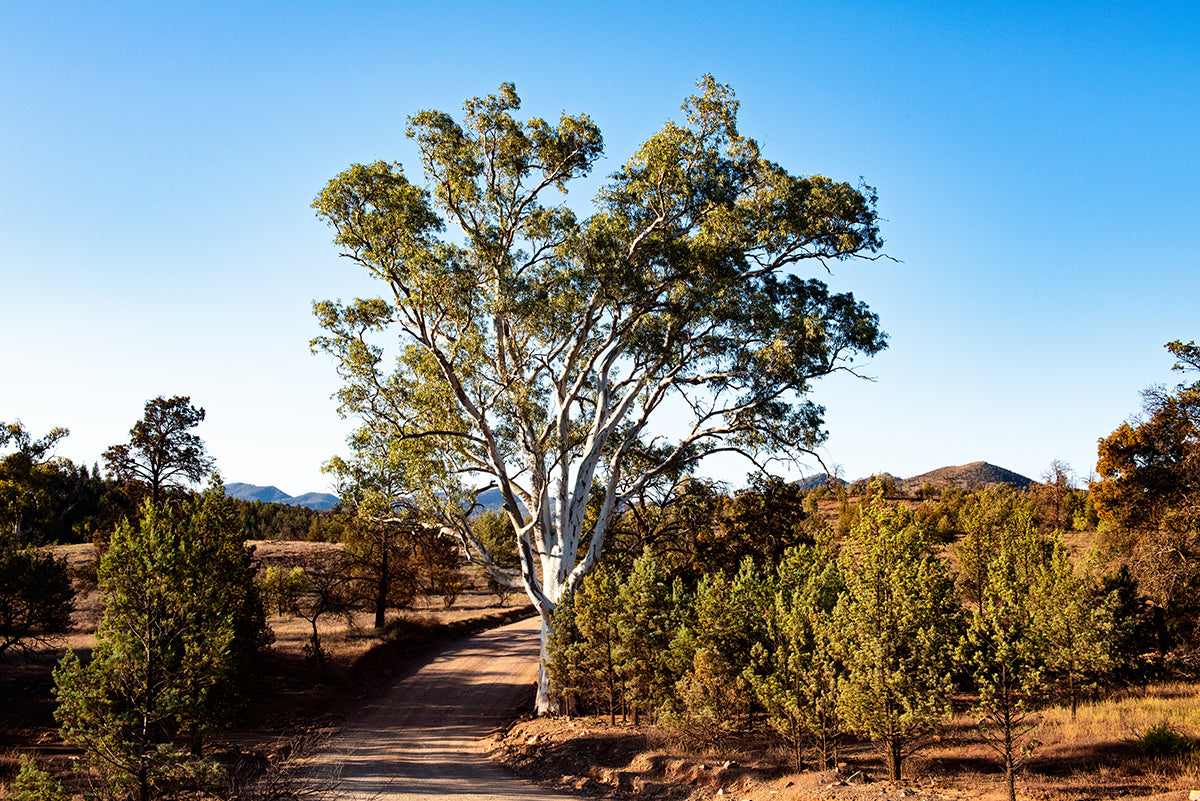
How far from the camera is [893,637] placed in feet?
39.9

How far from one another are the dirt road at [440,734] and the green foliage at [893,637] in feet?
21.4

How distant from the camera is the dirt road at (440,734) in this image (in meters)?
14.2

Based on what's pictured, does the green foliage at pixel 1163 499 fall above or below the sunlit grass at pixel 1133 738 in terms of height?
above

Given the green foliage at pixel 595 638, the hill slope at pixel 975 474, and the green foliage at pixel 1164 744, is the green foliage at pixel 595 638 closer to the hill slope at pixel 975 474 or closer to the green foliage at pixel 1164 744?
the green foliage at pixel 1164 744

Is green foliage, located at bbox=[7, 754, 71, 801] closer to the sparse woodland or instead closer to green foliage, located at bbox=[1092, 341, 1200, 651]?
the sparse woodland

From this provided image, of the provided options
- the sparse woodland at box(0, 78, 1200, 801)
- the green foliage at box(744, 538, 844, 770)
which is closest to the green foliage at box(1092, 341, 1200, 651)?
the sparse woodland at box(0, 78, 1200, 801)

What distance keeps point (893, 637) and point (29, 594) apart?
2406cm

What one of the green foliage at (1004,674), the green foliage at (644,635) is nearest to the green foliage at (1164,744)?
the green foliage at (1004,674)

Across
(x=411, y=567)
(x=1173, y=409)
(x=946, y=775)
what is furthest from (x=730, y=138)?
(x=411, y=567)

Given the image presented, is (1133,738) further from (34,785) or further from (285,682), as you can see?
(285,682)

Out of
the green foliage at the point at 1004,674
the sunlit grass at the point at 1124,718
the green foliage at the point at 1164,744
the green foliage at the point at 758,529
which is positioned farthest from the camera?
the green foliage at the point at 758,529

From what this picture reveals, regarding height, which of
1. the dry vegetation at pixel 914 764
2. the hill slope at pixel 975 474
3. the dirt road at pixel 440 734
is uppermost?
the hill slope at pixel 975 474

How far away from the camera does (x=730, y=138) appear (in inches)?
765

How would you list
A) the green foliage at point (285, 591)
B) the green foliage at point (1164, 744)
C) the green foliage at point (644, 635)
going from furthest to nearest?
1. the green foliage at point (285, 591)
2. the green foliage at point (644, 635)
3. the green foliage at point (1164, 744)
